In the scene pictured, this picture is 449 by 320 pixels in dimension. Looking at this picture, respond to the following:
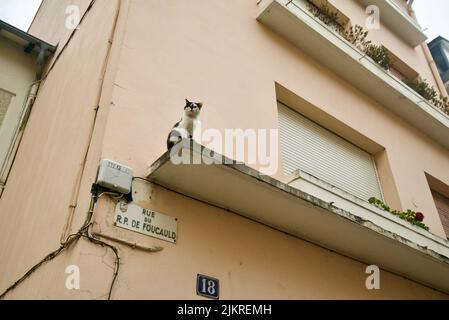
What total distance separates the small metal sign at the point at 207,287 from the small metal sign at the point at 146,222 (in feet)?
1.34

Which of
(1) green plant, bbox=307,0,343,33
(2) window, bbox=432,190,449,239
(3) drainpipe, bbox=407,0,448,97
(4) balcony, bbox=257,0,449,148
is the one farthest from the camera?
(3) drainpipe, bbox=407,0,448,97

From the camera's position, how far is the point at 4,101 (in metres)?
6.15

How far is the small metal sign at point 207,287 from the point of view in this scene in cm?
343

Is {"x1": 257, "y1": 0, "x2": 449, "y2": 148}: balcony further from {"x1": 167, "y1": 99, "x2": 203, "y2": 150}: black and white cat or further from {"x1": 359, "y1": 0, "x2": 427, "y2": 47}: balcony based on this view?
{"x1": 167, "y1": 99, "x2": 203, "y2": 150}: black and white cat

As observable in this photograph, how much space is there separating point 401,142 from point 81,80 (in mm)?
5534

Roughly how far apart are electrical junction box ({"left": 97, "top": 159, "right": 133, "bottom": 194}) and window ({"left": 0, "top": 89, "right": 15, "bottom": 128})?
11.5 ft

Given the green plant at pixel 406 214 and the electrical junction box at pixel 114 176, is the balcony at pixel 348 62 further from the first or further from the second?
the electrical junction box at pixel 114 176

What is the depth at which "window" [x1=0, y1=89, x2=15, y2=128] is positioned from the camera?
19.7 ft

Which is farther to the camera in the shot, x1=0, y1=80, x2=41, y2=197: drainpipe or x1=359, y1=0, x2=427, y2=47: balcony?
x1=359, y1=0, x2=427, y2=47: balcony

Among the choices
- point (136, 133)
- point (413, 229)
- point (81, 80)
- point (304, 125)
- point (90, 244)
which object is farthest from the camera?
point (304, 125)

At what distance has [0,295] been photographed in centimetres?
390

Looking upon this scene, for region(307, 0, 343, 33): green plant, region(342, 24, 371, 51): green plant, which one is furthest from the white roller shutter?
region(307, 0, 343, 33): green plant
